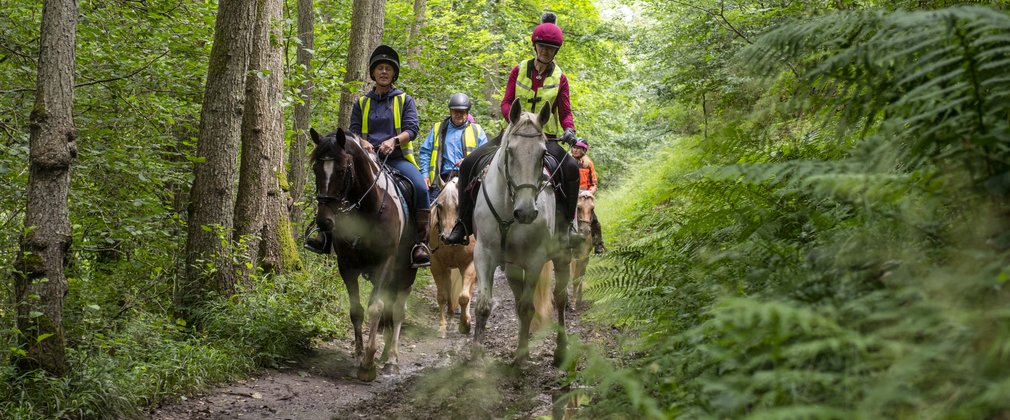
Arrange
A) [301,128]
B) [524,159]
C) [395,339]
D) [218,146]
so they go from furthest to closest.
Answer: [301,128] → [395,339] → [218,146] → [524,159]

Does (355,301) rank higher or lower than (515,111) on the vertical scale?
lower

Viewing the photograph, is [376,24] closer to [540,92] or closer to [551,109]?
[540,92]

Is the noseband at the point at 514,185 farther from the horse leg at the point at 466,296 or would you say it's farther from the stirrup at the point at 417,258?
the horse leg at the point at 466,296

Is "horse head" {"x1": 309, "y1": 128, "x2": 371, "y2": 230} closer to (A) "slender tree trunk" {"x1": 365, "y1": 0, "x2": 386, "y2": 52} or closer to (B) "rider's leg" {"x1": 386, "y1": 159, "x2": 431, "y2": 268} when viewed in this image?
(B) "rider's leg" {"x1": 386, "y1": 159, "x2": 431, "y2": 268}

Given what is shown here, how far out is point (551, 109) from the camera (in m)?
8.51

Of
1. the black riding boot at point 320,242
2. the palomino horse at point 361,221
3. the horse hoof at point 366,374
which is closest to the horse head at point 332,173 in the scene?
the palomino horse at point 361,221

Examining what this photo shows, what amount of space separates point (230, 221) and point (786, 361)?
7.72 meters

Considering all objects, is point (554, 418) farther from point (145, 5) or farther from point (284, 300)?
point (145, 5)

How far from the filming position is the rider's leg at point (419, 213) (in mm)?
10078

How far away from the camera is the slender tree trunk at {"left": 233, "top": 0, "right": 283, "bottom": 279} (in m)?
10.2

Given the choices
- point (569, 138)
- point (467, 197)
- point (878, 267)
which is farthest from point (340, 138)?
point (878, 267)

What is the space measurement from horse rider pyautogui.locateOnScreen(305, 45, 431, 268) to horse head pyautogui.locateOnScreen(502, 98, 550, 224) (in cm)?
269

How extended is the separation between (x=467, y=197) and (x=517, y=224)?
4.07 ft

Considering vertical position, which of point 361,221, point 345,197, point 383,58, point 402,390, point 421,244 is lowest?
point 402,390
